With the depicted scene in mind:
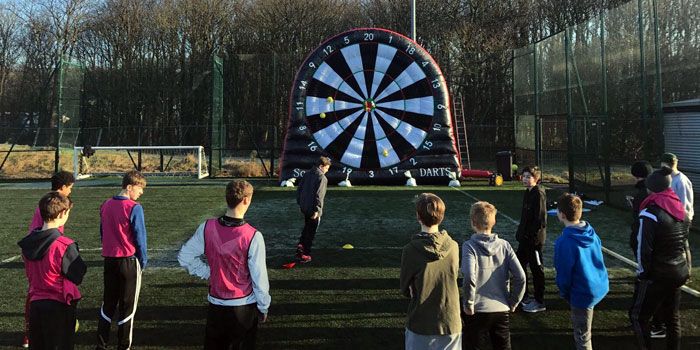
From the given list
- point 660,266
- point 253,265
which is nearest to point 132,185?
point 253,265

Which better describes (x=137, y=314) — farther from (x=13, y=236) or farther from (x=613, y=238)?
(x=613, y=238)

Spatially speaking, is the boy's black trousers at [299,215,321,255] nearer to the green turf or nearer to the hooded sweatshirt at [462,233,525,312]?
the green turf

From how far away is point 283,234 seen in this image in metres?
8.62

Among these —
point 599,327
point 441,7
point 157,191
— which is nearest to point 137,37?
point 441,7

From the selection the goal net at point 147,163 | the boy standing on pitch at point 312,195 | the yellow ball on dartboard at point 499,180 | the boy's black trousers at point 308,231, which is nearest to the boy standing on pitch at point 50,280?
the boy standing on pitch at point 312,195

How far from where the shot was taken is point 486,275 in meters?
3.27

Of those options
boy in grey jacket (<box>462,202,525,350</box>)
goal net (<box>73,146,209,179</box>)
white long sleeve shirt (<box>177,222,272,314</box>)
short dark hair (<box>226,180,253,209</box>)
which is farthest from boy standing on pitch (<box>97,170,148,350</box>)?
goal net (<box>73,146,209,179</box>)

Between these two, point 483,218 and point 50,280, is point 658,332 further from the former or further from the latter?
point 50,280

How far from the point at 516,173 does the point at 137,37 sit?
2596 cm

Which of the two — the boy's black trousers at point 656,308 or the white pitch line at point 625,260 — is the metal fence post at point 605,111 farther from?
the boy's black trousers at point 656,308

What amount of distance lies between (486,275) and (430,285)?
1.83ft

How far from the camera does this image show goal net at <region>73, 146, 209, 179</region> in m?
20.3

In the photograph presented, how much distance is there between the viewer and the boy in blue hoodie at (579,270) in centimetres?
345

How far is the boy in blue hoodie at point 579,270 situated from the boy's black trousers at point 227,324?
2117 mm
